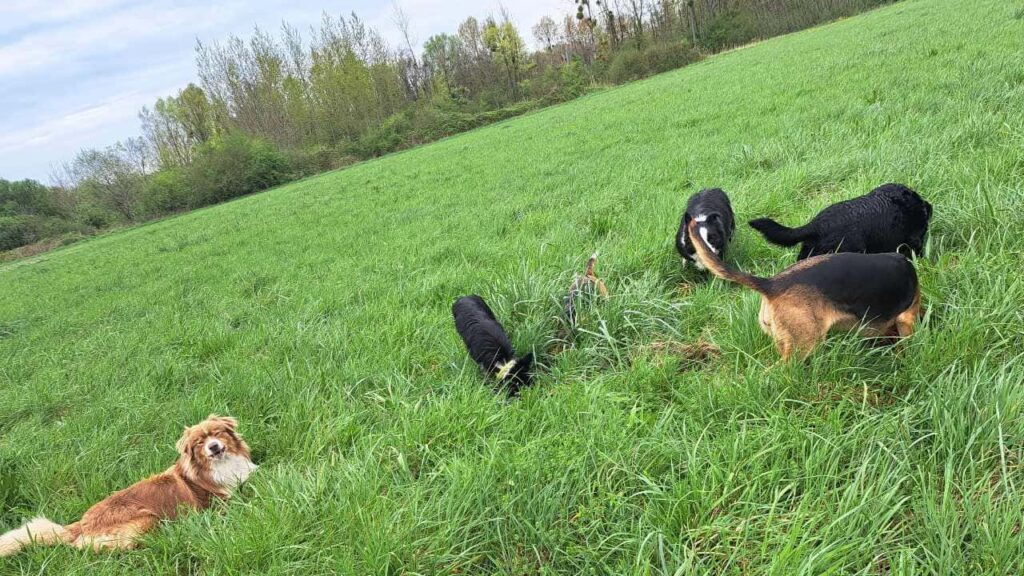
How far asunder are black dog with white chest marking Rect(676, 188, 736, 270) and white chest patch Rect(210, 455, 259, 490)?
314 centimetres

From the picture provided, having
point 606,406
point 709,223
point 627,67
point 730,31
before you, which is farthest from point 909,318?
point 730,31

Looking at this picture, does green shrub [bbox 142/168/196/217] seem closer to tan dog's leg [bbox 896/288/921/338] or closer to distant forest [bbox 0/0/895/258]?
distant forest [bbox 0/0/895/258]

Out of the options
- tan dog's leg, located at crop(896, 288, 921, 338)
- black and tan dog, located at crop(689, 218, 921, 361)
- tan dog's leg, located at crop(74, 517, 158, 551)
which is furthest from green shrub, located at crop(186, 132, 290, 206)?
tan dog's leg, located at crop(896, 288, 921, 338)

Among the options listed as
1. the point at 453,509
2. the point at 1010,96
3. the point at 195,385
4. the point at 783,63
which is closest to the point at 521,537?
the point at 453,509

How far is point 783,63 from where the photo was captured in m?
15.1

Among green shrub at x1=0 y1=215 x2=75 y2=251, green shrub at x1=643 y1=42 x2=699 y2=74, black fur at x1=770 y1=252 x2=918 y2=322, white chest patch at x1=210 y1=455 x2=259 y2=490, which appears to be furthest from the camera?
green shrub at x1=643 y1=42 x2=699 y2=74

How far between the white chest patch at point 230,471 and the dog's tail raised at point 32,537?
22.9 inches

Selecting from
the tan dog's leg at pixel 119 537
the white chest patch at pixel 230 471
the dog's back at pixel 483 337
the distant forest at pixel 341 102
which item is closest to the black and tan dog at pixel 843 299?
the dog's back at pixel 483 337

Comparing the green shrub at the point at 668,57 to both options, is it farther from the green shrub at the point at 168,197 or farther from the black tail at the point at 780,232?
the black tail at the point at 780,232

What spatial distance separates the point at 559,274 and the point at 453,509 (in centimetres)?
246

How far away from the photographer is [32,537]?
2018mm

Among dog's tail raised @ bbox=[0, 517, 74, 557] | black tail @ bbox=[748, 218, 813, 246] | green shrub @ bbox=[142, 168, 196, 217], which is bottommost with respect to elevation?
dog's tail raised @ bbox=[0, 517, 74, 557]

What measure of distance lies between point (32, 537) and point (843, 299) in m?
3.66

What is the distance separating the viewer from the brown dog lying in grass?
6.65 feet
